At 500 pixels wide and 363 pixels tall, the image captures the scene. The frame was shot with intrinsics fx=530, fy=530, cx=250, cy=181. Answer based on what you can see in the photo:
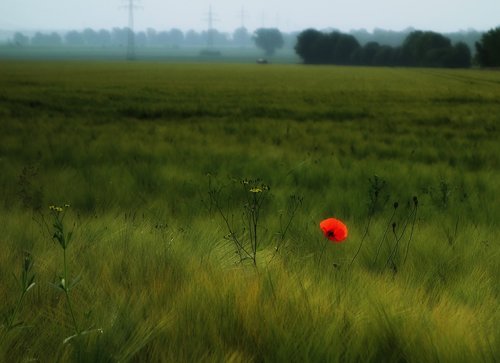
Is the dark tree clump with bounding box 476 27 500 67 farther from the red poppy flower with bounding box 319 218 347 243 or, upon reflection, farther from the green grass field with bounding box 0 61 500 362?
the red poppy flower with bounding box 319 218 347 243

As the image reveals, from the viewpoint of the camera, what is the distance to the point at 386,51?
297 ft

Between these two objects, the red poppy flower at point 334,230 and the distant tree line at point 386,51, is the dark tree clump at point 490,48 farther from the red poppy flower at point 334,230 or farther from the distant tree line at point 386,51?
the red poppy flower at point 334,230

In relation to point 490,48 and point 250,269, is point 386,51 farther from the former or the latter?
point 250,269

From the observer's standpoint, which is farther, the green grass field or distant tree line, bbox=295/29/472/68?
distant tree line, bbox=295/29/472/68

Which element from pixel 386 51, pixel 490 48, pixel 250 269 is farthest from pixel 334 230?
pixel 386 51

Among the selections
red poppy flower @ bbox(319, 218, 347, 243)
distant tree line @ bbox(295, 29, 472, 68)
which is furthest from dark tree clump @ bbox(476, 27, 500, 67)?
red poppy flower @ bbox(319, 218, 347, 243)

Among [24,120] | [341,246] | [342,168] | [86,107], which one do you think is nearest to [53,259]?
[341,246]

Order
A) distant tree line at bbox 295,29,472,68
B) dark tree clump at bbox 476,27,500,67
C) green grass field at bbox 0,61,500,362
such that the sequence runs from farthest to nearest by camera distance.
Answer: distant tree line at bbox 295,29,472,68 < dark tree clump at bbox 476,27,500,67 < green grass field at bbox 0,61,500,362

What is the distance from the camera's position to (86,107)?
12938 mm

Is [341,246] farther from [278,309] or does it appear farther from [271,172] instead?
[271,172]

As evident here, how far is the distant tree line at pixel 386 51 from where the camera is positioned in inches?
3172

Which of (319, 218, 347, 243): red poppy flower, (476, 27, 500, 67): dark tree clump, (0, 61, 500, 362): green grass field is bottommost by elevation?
(0, 61, 500, 362): green grass field

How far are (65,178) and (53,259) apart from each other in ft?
8.75

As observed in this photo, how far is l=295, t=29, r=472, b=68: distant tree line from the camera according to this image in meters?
80.6
